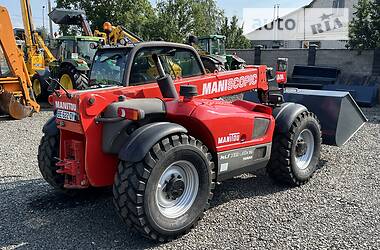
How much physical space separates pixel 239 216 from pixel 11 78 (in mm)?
7675

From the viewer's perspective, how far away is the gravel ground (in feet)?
11.0

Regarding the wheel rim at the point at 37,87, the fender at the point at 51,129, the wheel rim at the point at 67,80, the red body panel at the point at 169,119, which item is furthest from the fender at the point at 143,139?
the wheel rim at the point at 37,87

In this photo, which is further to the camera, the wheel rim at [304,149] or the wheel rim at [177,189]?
the wheel rim at [304,149]

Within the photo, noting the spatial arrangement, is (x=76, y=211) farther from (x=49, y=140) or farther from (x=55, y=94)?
(x=55, y=94)

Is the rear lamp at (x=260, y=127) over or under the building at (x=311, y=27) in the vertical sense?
under

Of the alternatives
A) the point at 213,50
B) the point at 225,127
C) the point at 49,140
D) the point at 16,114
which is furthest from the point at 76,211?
the point at 213,50

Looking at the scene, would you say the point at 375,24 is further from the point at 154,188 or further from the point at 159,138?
the point at 154,188

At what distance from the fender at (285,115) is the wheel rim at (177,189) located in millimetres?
1498

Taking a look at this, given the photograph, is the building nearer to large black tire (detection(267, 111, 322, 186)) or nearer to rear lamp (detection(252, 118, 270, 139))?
large black tire (detection(267, 111, 322, 186))

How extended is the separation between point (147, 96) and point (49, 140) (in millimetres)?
1177

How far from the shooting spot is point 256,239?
341 centimetres

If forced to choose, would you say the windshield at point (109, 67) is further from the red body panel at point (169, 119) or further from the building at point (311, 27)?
the building at point (311, 27)

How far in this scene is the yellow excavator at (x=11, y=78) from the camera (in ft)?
30.2

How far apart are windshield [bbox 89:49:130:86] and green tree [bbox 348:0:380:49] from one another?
13.0m
